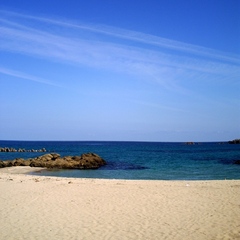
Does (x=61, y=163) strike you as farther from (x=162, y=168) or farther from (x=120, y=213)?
(x=120, y=213)

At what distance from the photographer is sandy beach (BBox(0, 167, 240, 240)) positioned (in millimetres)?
8812

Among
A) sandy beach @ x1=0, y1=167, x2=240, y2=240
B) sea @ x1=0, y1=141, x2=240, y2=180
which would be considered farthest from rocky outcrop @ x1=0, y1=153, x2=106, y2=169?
sandy beach @ x1=0, y1=167, x2=240, y2=240

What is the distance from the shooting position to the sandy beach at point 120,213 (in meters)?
8.81

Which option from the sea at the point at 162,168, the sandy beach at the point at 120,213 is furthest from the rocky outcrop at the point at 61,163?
the sandy beach at the point at 120,213

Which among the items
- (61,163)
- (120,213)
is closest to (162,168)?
(61,163)

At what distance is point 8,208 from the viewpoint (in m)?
12.0

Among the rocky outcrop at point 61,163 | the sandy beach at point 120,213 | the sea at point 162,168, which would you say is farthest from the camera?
the rocky outcrop at point 61,163

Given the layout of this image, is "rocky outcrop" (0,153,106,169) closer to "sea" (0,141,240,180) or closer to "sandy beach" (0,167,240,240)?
"sea" (0,141,240,180)

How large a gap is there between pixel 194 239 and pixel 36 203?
8.07 metres

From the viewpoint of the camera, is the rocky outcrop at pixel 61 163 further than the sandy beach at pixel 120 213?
Yes

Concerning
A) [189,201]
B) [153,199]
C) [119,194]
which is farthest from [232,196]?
[119,194]

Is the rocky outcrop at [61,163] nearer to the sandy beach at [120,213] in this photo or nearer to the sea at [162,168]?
the sea at [162,168]

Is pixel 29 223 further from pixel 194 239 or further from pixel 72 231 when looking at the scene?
pixel 194 239

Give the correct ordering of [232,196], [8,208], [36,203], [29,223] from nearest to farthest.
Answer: [29,223], [8,208], [36,203], [232,196]
